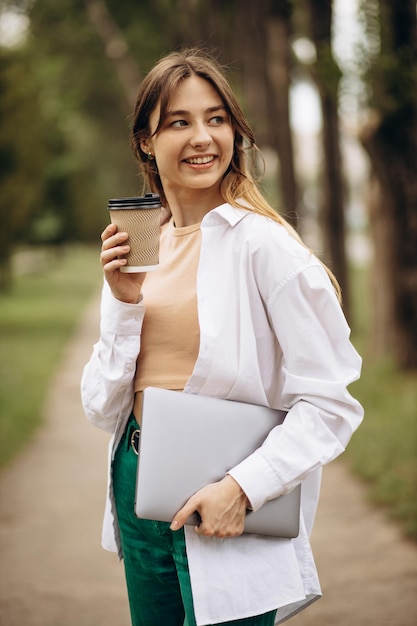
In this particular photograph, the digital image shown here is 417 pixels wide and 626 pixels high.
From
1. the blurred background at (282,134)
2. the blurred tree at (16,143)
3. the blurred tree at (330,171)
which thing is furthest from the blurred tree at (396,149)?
the blurred tree at (16,143)

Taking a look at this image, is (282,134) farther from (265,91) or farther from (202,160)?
(202,160)

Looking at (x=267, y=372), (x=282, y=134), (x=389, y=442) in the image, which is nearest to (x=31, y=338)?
(x=282, y=134)

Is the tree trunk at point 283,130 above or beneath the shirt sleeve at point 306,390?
above

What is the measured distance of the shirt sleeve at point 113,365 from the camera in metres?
2.20

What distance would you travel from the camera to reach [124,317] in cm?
219

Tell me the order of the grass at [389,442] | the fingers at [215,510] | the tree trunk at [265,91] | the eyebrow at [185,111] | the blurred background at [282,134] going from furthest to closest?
the tree trunk at [265,91] → the blurred background at [282,134] → the grass at [389,442] → the eyebrow at [185,111] → the fingers at [215,510]

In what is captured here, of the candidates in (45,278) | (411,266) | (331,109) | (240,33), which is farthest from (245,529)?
(45,278)

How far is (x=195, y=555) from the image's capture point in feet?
6.77

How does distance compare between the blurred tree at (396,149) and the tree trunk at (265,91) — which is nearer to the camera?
the blurred tree at (396,149)

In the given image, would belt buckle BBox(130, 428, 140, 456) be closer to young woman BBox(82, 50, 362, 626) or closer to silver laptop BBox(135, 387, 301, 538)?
young woman BBox(82, 50, 362, 626)

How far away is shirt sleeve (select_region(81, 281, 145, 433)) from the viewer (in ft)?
7.22

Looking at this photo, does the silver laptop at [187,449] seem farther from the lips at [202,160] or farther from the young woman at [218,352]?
the lips at [202,160]

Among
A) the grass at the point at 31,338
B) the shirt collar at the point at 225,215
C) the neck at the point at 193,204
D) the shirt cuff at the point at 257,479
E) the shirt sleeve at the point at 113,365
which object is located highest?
the neck at the point at 193,204

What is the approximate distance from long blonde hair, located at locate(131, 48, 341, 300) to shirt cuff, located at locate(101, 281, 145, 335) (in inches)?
13.8
